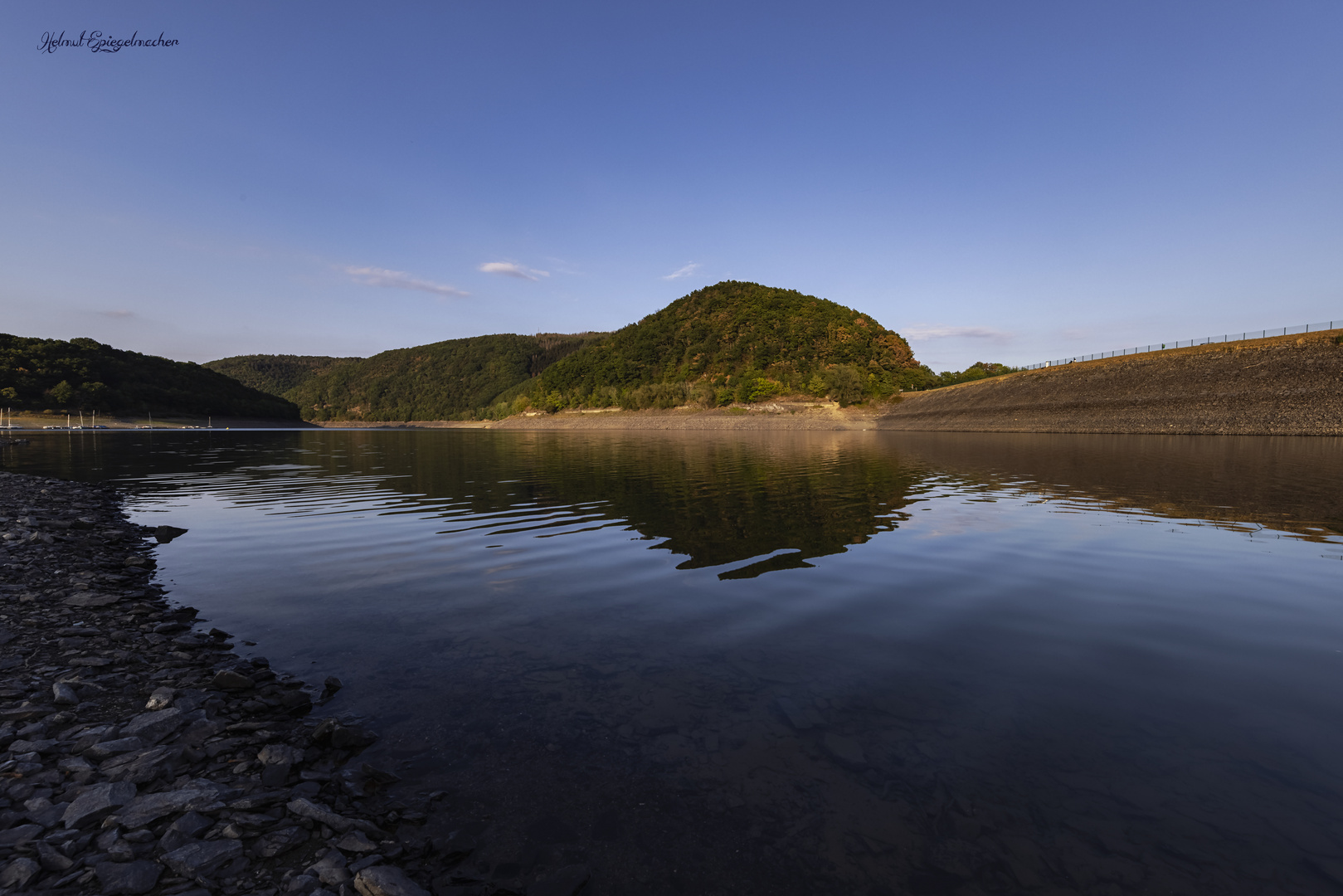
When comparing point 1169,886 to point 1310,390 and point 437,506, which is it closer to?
point 437,506

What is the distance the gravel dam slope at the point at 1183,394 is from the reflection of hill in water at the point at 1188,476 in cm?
1139

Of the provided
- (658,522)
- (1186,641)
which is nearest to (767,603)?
(1186,641)

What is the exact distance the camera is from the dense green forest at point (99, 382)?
136m

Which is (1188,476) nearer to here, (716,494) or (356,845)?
(716,494)

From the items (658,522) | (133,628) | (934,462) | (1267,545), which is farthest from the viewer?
(934,462)

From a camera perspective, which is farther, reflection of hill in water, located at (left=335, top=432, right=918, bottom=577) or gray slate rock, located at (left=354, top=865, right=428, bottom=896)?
reflection of hill in water, located at (left=335, top=432, right=918, bottom=577)

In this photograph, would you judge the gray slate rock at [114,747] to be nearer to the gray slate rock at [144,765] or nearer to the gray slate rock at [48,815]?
the gray slate rock at [144,765]

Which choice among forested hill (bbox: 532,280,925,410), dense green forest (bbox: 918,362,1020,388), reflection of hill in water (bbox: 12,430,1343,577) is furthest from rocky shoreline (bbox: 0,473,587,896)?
dense green forest (bbox: 918,362,1020,388)

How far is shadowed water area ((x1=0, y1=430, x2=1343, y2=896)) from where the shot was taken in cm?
409

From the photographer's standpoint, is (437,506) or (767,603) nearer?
(767,603)

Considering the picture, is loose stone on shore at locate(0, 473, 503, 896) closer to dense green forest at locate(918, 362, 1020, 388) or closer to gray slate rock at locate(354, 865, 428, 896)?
gray slate rock at locate(354, 865, 428, 896)

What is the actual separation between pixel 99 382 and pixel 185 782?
197434mm

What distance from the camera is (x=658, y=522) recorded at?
16.8 m

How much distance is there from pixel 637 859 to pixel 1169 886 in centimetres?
345
